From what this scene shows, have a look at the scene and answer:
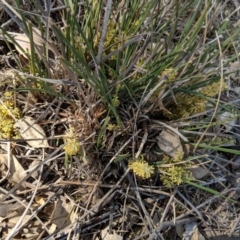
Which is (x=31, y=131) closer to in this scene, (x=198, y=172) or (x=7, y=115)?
(x=7, y=115)

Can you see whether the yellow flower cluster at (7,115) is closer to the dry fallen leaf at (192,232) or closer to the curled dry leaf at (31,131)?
the curled dry leaf at (31,131)

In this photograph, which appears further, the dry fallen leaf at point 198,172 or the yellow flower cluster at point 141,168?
the dry fallen leaf at point 198,172

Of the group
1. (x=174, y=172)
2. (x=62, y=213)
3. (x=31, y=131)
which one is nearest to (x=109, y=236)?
(x=62, y=213)

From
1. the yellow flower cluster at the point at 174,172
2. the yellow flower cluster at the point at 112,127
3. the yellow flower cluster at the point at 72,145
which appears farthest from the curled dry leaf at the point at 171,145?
the yellow flower cluster at the point at 72,145

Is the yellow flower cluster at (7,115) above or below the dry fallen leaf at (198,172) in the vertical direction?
above

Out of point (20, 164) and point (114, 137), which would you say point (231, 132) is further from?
point (20, 164)

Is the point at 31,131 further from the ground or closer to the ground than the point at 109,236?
further from the ground
